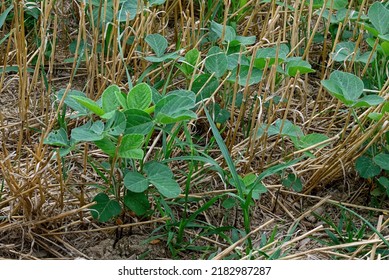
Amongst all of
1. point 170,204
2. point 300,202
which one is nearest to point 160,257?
point 170,204

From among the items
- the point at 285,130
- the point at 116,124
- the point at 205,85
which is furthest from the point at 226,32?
the point at 116,124

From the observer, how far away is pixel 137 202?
1603mm

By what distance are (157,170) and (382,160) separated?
59 centimetres

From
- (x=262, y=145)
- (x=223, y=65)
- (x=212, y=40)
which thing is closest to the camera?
(x=223, y=65)

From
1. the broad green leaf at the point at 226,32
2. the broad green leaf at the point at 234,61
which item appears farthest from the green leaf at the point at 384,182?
the broad green leaf at the point at 226,32

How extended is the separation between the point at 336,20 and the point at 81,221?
41.2 inches

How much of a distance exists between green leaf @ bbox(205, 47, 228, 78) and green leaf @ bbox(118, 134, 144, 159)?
381 millimetres

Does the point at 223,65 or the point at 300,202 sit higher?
the point at 223,65

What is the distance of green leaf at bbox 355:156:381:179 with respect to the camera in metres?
1.77

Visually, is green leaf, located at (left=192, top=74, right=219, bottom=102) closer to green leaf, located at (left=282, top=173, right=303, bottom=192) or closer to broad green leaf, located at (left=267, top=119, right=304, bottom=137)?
broad green leaf, located at (left=267, top=119, right=304, bottom=137)

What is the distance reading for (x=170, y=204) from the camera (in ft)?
5.68

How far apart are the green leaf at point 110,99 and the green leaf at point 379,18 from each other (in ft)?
2.65

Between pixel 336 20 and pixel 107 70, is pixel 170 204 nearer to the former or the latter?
pixel 107 70

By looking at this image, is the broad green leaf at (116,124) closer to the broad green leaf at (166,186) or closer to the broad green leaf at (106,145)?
the broad green leaf at (106,145)
